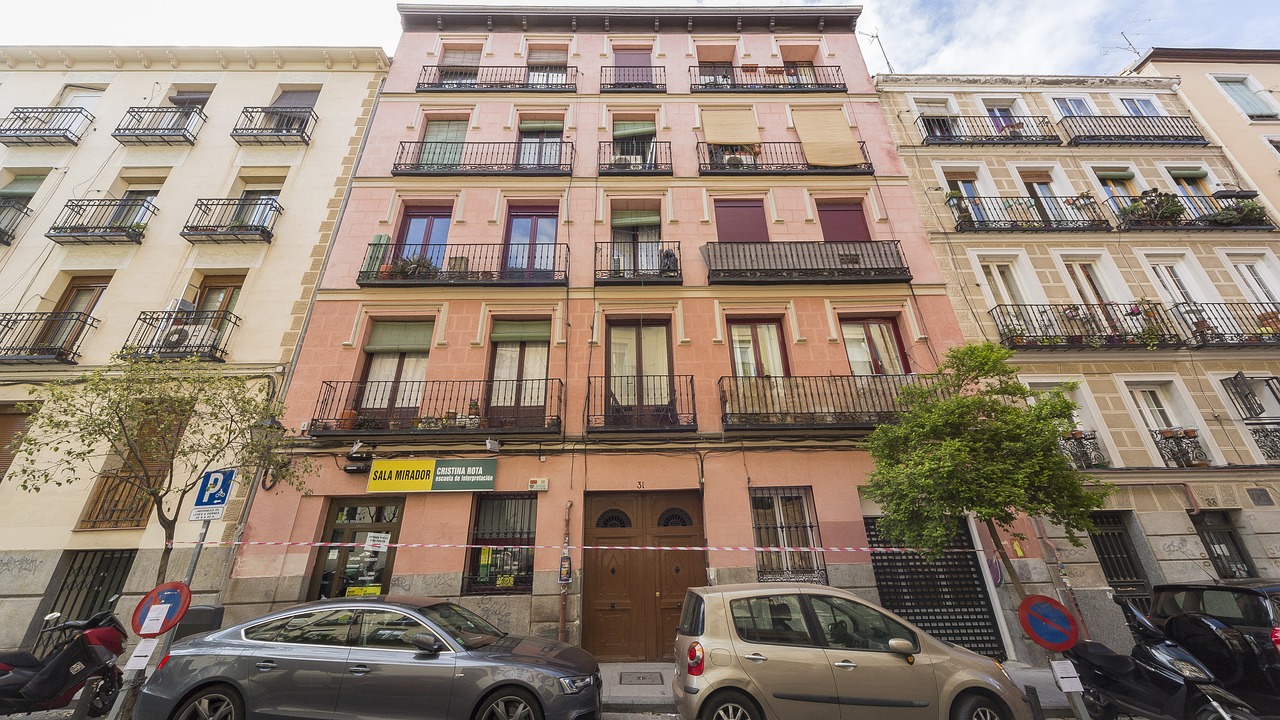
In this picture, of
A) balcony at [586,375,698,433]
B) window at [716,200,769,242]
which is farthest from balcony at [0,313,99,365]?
window at [716,200,769,242]

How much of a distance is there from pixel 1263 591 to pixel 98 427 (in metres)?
16.7

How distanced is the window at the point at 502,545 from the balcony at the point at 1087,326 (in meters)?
12.2

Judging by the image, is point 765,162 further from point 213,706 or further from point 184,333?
point 184,333

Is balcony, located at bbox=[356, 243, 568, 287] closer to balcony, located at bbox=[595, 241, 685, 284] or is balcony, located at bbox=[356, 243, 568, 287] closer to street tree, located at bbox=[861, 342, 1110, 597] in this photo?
balcony, located at bbox=[595, 241, 685, 284]

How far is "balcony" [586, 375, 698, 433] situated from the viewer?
1038cm

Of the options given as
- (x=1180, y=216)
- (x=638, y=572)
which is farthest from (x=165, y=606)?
(x=1180, y=216)

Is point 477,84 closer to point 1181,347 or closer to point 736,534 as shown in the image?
point 736,534

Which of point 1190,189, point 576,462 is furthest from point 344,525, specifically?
point 1190,189

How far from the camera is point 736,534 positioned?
9.62 meters

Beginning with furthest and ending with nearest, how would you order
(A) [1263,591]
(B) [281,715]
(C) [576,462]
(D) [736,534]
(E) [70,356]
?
1. (E) [70,356]
2. (C) [576,462]
3. (D) [736,534]
4. (A) [1263,591]
5. (B) [281,715]

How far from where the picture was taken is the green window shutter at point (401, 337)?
38.1 ft

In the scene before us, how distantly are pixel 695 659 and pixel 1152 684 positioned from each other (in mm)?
5599

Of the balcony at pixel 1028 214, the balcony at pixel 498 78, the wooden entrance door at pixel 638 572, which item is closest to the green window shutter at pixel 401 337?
the wooden entrance door at pixel 638 572

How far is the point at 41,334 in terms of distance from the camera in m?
11.4
